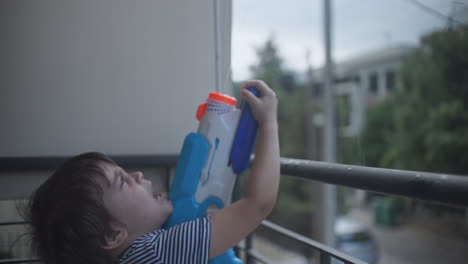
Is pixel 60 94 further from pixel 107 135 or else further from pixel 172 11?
pixel 172 11

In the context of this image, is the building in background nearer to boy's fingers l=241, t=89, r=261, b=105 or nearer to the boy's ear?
boy's fingers l=241, t=89, r=261, b=105

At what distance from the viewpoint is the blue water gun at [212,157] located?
2.58 ft

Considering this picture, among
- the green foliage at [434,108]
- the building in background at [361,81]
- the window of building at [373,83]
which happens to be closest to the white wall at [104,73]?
the green foliage at [434,108]

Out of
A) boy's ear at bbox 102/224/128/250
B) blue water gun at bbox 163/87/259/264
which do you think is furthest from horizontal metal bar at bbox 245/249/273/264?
boy's ear at bbox 102/224/128/250

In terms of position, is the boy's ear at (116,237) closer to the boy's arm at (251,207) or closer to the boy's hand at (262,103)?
the boy's arm at (251,207)

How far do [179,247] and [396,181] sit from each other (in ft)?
1.21

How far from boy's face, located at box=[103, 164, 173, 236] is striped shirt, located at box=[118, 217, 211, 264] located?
73mm

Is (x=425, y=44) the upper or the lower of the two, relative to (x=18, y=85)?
upper

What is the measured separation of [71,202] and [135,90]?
51 centimetres

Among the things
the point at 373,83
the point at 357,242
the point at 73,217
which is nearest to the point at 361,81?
the point at 373,83

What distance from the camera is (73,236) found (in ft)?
2.24

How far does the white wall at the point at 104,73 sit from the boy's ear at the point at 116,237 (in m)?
0.43

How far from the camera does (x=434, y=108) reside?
838cm

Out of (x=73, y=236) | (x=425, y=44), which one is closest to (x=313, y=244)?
(x=73, y=236)
